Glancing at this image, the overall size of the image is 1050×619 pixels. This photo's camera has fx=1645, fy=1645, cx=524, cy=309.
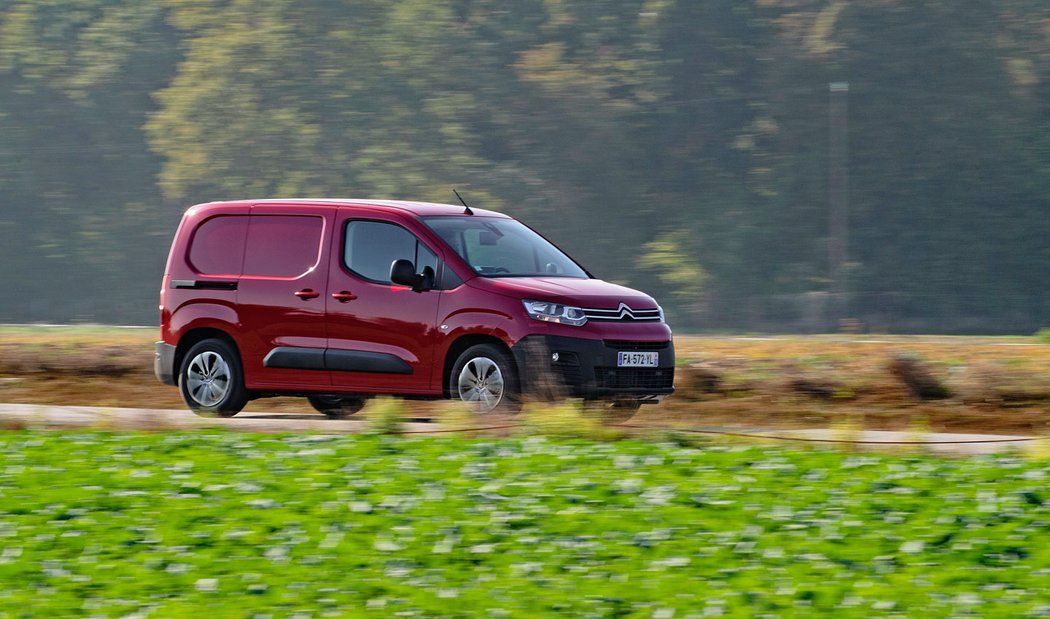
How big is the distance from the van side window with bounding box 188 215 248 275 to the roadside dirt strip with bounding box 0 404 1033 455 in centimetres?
121

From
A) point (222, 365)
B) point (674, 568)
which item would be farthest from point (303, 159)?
point (674, 568)

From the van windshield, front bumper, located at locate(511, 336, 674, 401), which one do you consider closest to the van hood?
the van windshield

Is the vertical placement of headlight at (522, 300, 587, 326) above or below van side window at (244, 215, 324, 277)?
below

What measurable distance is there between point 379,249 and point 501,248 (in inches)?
37.6

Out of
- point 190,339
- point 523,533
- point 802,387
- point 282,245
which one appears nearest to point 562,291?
point 282,245

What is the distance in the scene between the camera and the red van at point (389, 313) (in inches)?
473

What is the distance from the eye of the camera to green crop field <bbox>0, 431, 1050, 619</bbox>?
6.57m

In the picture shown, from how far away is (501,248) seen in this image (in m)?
12.9

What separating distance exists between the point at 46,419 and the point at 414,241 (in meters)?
3.03

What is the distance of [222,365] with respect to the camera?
13258mm

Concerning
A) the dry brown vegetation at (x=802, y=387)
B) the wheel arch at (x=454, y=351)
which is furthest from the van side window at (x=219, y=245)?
the wheel arch at (x=454, y=351)

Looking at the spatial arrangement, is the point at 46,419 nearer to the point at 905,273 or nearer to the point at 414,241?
the point at 414,241

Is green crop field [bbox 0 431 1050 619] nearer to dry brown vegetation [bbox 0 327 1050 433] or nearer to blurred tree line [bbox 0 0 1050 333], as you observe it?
dry brown vegetation [bbox 0 327 1050 433]

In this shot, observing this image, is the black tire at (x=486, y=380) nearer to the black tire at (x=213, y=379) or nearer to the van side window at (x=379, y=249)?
the van side window at (x=379, y=249)
